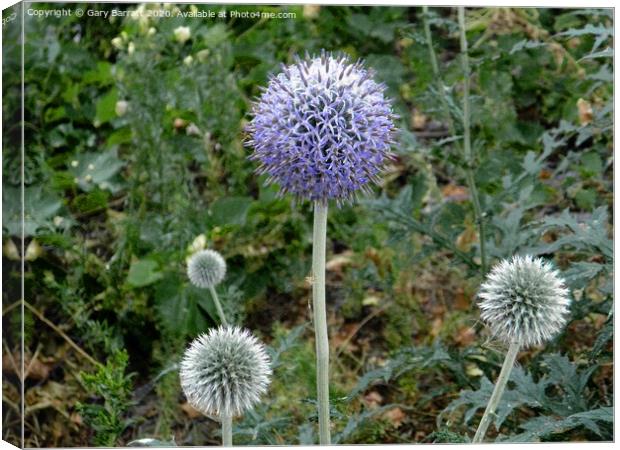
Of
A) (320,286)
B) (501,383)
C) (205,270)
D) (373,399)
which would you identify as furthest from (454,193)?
(320,286)

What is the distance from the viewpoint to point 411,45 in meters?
3.62

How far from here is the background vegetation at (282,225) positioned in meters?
2.78

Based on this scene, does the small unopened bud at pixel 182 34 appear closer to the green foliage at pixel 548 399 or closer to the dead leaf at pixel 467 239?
the dead leaf at pixel 467 239

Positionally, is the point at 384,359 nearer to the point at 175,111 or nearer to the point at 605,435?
the point at 605,435

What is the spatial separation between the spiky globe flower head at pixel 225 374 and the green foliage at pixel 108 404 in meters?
0.36

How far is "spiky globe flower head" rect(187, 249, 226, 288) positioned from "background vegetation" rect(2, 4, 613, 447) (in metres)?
0.17

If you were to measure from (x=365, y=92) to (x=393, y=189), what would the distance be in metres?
1.77

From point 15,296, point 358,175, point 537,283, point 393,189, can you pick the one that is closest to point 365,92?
point 358,175

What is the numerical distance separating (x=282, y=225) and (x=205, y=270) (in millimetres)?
658

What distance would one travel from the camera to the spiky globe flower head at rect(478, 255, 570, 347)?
226 centimetres

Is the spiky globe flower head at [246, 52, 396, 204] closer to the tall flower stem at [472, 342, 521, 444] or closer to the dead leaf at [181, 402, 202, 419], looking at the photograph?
the tall flower stem at [472, 342, 521, 444]

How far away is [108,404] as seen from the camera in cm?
256

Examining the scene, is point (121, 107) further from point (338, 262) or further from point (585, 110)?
point (585, 110)

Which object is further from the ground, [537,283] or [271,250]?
[271,250]
